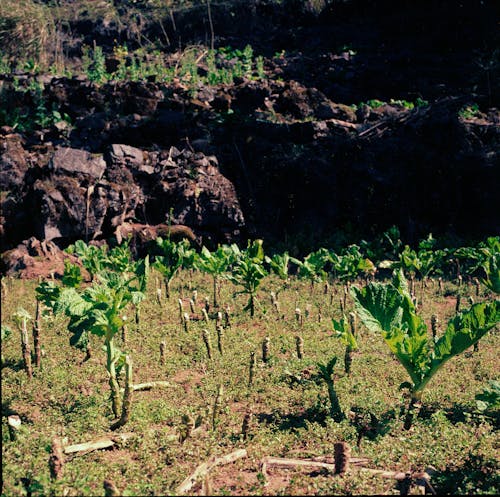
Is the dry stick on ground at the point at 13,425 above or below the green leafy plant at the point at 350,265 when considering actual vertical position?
below

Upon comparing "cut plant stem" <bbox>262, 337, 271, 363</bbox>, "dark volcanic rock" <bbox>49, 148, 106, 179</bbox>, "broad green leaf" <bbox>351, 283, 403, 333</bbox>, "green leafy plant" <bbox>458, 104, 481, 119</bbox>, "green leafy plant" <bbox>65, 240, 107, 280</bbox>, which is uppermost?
"green leafy plant" <bbox>458, 104, 481, 119</bbox>

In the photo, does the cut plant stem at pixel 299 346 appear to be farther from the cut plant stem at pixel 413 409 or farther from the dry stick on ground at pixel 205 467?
the dry stick on ground at pixel 205 467

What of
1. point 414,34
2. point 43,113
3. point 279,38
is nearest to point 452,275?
point 43,113

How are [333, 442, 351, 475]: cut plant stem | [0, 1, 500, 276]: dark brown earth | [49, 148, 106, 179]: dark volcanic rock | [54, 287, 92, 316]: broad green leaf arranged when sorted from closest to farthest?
[333, 442, 351, 475]: cut plant stem → [54, 287, 92, 316]: broad green leaf → [49, 148, 106, 179]: dark volcanic rock → [0, 1, 500, 276]: dark brown earth

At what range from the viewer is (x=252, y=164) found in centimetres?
1639

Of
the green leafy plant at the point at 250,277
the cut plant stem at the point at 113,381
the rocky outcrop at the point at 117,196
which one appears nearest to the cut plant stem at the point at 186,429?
the cut plant stem at the point at 113,381

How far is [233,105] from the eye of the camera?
17469 millimetres

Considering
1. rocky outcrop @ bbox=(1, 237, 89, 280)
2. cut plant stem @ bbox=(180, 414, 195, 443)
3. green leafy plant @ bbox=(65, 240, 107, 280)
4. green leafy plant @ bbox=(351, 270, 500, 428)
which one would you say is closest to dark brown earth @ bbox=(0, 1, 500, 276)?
rocky outcrop @ bbox=(1, 237, 89, 280)

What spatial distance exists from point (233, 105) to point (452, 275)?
921cm

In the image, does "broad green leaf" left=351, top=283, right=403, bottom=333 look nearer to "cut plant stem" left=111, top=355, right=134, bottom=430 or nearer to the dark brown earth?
"cut plant stem" left=111, top=355, right=134, bottom=430

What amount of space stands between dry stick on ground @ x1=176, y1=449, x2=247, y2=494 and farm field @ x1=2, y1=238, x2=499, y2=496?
0.09 ft

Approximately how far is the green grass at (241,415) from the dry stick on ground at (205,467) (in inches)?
2.8

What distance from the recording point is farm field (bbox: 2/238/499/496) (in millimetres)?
4281

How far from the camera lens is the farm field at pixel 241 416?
169 inches
